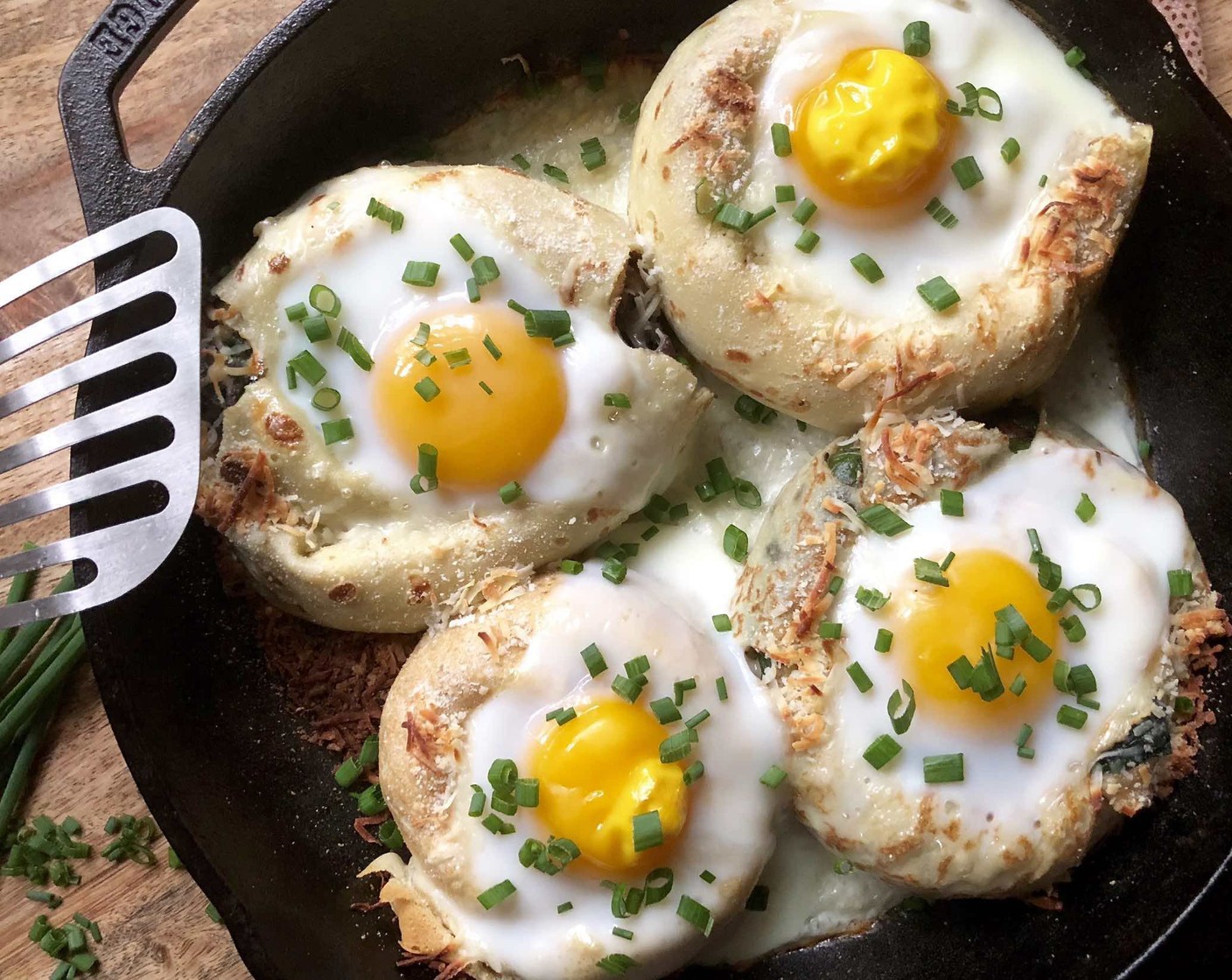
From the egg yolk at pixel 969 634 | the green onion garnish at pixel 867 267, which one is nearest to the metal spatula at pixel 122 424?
the green onion garnish at pixel 867 267

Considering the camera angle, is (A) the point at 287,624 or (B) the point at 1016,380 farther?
(A) the point at 287,624

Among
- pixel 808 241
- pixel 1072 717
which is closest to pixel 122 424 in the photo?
pixel 808 241

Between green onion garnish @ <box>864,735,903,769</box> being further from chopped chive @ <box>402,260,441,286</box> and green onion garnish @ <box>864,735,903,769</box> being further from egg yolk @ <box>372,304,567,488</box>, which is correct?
chopped chive @ <box>402,260,441,286</box>

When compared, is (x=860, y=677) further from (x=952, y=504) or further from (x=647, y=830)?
(x=647, y=830)

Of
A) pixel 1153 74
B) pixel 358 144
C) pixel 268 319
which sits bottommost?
pixel 268 319

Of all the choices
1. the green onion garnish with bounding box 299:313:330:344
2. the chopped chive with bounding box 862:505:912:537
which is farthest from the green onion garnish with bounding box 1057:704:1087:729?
the green onion garnish with bounding box 299:313:330:344

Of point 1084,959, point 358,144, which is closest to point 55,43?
point 358,144

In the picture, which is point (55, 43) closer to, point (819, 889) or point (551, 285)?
point (551, 285)
